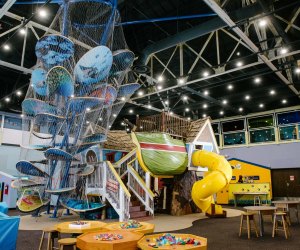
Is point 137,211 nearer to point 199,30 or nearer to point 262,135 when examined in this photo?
point 199,30

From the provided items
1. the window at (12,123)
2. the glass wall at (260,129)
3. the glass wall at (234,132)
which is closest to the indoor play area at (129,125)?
the window at (12,123)

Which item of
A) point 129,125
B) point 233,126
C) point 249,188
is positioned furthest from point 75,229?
point 233,126

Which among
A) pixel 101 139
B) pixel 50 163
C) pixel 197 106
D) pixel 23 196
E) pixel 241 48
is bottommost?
pixel 23 196

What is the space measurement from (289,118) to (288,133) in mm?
951

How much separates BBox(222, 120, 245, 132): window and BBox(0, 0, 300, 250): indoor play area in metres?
4.57

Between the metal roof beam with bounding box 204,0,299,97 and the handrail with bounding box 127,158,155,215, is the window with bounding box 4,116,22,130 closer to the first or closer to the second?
the handrail with bounding box 127,158,155,215

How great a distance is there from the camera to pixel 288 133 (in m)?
17.0

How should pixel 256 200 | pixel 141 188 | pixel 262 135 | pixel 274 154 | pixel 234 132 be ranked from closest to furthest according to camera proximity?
pixel 141 188
pixel 256 200
pixel 274 154
pixel 262 135
pixel 234 132

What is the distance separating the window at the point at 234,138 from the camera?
19.0 metres

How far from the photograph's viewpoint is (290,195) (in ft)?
53.1

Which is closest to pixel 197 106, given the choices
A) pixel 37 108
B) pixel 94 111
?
pixel 94 111

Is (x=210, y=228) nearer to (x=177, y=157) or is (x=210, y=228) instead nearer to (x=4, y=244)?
(x=177, y=157)

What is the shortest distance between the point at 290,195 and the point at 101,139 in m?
13.1

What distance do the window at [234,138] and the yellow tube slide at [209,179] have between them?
9.64 m
